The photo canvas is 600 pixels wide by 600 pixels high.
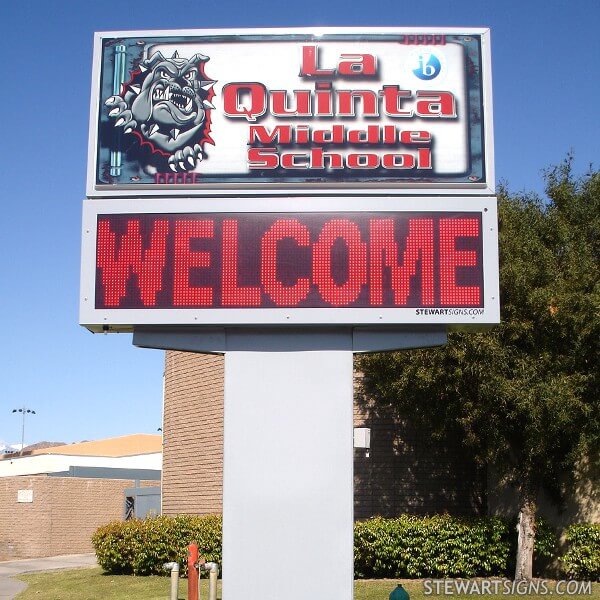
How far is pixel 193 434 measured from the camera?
2233cm

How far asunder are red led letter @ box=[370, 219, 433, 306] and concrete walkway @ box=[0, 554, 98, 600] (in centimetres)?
1274

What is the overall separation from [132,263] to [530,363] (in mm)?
8863

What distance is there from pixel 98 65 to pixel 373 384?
1042cm

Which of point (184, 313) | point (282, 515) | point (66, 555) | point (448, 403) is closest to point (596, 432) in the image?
point (448, 403)

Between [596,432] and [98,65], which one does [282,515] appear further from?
[596,432]

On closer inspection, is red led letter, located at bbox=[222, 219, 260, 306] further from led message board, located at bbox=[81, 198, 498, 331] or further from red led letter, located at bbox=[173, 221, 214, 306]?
red led letter, located at bbox=[173, 221, 214, 306]

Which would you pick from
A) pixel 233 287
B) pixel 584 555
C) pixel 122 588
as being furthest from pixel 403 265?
pixel 122 588

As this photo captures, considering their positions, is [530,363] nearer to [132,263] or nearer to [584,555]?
[584,555]

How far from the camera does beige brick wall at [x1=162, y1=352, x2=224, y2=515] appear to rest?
70.0 feet

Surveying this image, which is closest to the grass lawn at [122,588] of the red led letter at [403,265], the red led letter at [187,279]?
the red led letter at [403,265]

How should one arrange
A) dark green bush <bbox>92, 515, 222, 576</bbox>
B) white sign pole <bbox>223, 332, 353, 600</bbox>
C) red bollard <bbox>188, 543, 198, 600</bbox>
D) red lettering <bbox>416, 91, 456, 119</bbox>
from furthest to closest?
dark green bush <bbox>92, 515, 222, 576</bbox>
red bollard <bbox>188, 543, 198, 600</bbox>
red lettering <bbox>416, 91, 456, 119</bbox>
white sign pole <bbox>223, 332, 353, 600</bbox>

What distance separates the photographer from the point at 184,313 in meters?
8.72

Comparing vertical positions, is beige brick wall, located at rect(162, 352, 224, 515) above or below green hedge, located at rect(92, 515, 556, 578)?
above

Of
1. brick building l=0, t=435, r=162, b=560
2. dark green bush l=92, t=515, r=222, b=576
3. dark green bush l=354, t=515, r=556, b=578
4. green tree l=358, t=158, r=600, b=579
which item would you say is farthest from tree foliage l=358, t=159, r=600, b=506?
brick building l=0, t=435, r=162, b=560
